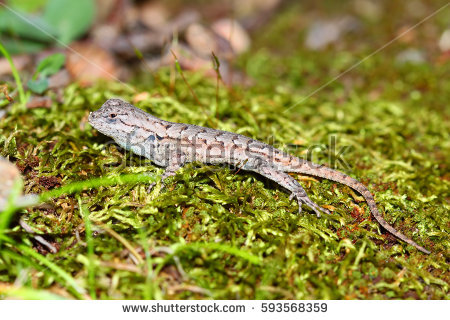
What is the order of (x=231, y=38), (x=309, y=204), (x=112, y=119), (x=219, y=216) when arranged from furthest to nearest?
(x=231, y=38) → (x=112, y=119) → (x=309, y=204) → (x=219, y=216)

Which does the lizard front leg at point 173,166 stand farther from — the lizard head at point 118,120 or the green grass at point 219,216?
the lizard head at point 118,120

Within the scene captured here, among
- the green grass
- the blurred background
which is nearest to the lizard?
the green grass

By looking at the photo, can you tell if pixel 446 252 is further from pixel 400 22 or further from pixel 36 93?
pixel 400 22

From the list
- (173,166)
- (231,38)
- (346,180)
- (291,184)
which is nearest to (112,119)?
(173,166)

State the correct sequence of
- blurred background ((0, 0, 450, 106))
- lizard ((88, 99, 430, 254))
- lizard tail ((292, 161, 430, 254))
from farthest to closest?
blurred background ((0, 0, 450, 106))
lizard ((88, 99, 430, 254))
lizard tail ((292, 161, 430, 254))

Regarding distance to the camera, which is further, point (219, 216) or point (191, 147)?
point (191, 147)

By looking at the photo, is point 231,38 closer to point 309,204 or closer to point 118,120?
point 118,120

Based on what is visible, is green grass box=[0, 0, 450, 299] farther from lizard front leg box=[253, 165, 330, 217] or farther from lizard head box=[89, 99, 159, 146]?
lizard head box=[89, 99, 159, 146]

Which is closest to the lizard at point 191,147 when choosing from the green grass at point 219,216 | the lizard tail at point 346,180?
the lizard tail at point 346,180
